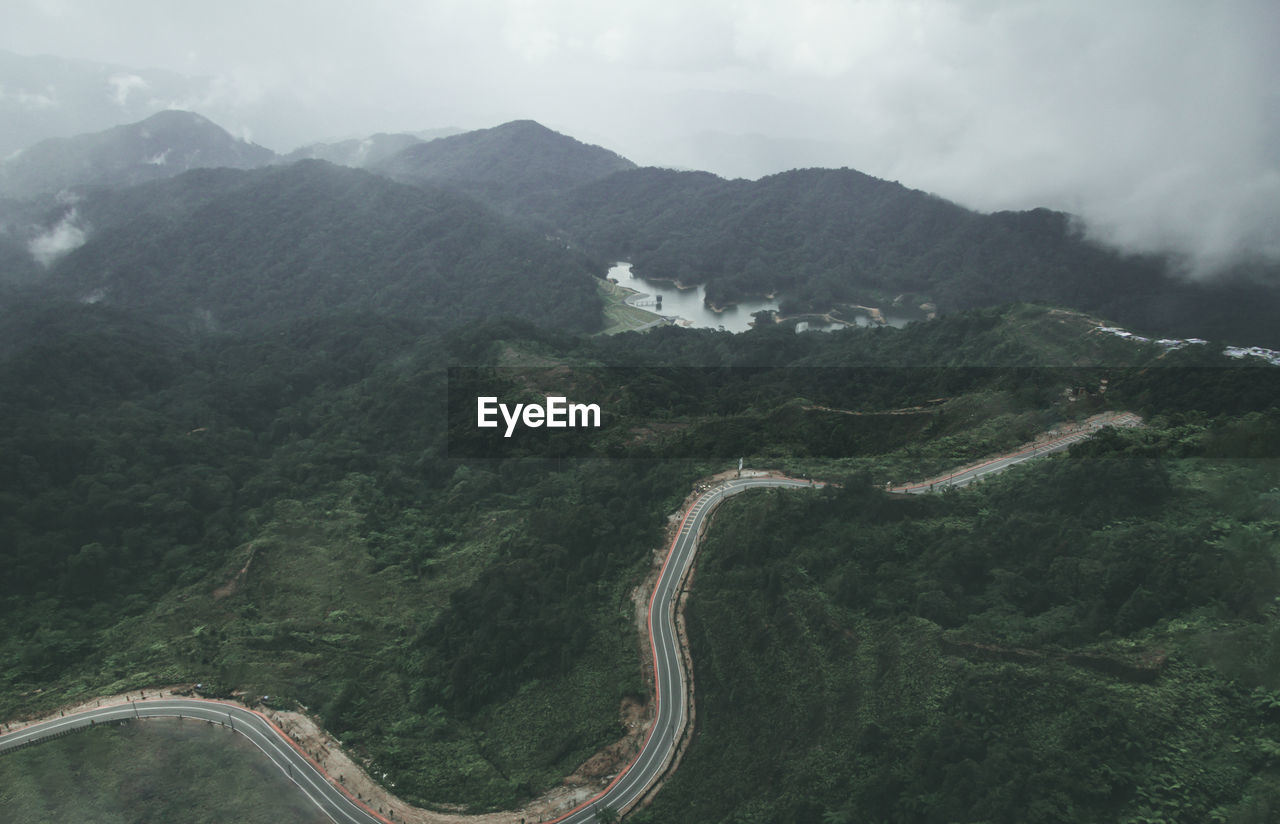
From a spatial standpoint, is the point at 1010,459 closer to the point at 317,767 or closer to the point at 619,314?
the point at 317,767

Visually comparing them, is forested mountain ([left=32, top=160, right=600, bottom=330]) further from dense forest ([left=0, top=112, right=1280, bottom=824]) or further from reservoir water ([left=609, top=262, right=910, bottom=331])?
dense forest ([left=0, top=112, right=1280, bottom=824])

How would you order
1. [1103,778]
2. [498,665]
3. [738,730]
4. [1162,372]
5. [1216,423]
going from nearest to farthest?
[1103,778] → [738,730] → [498,665] → [1216,423] → [1162,372]

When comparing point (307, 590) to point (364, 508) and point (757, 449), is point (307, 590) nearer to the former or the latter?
point (364, 508)

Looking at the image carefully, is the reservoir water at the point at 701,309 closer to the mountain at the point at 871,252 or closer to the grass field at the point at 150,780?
the mountain at the point at 871,252

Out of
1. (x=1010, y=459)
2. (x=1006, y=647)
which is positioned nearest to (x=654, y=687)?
(x=1006, y=647)

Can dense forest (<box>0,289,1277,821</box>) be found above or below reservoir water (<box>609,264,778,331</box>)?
below

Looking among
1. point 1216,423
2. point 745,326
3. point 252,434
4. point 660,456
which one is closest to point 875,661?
point 660,456
